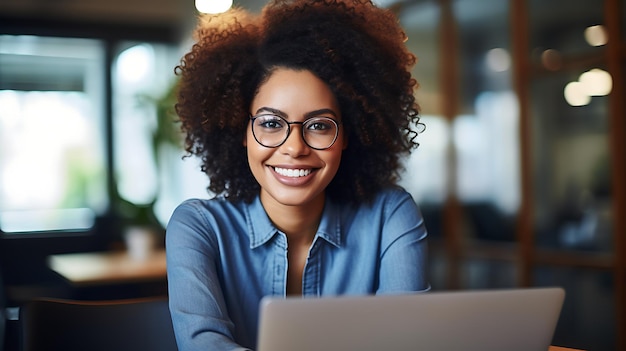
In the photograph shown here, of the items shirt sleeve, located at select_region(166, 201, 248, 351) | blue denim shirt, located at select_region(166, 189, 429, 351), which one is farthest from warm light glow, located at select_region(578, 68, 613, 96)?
shirt sleeve, located at select_region(166, 201, 248, 351)

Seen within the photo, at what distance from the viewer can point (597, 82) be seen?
3783 millimetres

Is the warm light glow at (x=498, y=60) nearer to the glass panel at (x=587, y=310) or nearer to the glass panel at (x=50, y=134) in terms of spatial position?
the glass panel at (x=587, y=310)

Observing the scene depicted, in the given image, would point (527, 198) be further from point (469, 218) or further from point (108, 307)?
point (108, 307)

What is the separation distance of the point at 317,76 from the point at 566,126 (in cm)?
274

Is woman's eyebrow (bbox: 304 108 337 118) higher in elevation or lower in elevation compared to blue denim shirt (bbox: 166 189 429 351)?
higher

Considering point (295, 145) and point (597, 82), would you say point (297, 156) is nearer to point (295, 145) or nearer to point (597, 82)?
point (295, 145)

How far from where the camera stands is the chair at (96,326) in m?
1.55

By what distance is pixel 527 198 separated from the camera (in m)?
4.37

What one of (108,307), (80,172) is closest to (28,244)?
(80,172)

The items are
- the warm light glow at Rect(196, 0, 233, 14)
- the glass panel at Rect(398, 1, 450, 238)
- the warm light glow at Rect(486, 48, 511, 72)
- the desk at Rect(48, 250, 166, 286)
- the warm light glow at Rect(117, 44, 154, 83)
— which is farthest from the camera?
the warm light glow at Rect(117, 44, 154, 83)

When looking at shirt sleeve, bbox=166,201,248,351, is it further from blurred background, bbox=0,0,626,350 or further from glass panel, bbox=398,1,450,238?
glass panel, bbox=398,1,450,238

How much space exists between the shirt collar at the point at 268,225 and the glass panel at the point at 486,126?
2.97 meters

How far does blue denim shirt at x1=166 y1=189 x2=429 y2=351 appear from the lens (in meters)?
1.56

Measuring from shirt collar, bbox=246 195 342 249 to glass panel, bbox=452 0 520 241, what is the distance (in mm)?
2969
